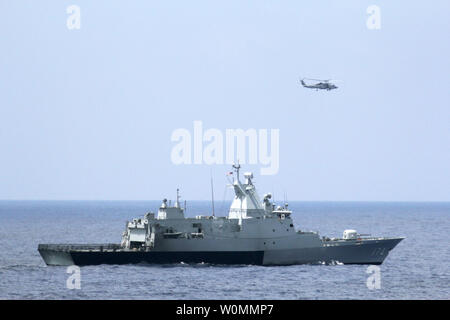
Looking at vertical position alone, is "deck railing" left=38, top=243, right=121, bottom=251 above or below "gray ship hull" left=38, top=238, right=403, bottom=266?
above

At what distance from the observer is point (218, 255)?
6419 cm

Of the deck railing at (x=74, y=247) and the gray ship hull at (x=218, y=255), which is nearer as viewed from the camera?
the gray ship hull at (x=218, y=255)

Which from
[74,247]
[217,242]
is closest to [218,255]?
[217,242]

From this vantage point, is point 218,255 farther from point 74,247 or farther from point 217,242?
point 74,247

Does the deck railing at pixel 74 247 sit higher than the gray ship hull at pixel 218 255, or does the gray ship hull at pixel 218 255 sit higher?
the deck railing at pixel 74 247

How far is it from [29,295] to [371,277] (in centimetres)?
2278

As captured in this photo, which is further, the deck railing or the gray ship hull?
the deck railing

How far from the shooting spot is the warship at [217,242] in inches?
2498

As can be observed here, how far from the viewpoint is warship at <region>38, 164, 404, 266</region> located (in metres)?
63.4

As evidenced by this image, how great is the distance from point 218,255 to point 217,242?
967 mm

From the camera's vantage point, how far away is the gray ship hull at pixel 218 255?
63312 millimetres
